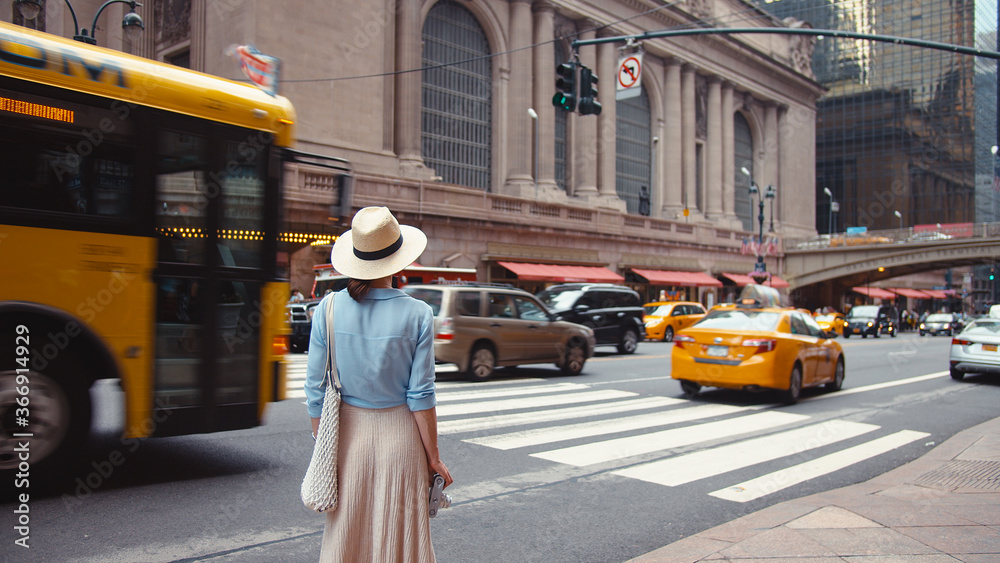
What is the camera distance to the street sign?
659 inches

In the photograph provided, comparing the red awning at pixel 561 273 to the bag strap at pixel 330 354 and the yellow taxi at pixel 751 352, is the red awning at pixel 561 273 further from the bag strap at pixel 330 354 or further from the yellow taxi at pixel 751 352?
the bag strap at pixel 330 354


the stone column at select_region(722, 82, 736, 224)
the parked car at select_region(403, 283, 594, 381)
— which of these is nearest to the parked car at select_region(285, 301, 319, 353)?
the parked car at select_region(403, 283, 594, 381)

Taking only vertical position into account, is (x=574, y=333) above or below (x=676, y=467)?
above

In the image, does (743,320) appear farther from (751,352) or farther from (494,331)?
(494,331)

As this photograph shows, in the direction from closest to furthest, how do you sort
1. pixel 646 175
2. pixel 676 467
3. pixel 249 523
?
pixel 249 523, pixel 676 467, pixel 646 175

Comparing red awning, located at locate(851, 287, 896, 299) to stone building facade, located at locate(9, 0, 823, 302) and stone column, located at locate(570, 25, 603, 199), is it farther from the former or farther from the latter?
stone column, located at locate(570, 25, 603, 199)

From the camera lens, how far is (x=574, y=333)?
15539mm

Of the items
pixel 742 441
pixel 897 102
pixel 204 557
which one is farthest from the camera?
pixel 897 102

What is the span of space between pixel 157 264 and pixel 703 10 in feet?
181

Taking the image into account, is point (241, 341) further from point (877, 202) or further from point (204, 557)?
point (877, 202)

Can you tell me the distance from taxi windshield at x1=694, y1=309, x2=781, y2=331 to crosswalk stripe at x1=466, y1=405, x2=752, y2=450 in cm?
135

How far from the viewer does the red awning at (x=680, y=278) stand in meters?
43.2

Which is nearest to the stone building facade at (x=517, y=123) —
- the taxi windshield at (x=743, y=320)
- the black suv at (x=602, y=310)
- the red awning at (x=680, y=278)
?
the red awning at (x=680, y=278)

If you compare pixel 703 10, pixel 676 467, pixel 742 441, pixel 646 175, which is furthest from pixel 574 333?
pixel 703 10
